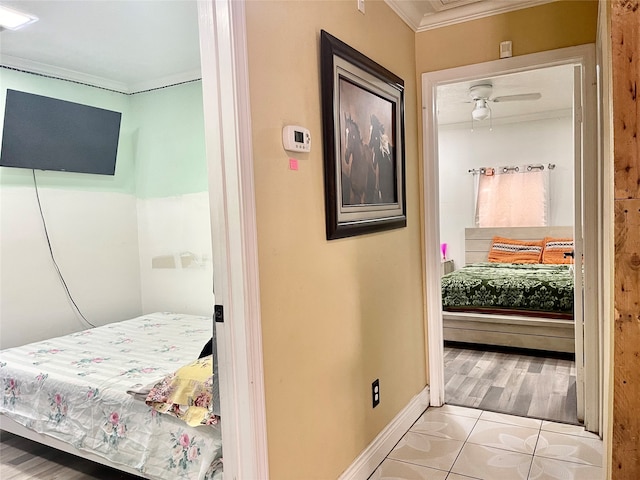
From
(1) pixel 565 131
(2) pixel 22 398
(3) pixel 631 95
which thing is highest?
(1) pixel 565 131

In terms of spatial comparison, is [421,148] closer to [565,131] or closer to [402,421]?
[402,421]

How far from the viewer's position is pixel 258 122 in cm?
156

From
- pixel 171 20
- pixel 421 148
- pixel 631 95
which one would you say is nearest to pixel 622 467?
pixel 631 95

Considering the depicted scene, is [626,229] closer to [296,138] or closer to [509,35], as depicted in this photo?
[296,138]

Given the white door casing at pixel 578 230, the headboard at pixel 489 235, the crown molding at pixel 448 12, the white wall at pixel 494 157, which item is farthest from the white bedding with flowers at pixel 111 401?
the white wall at pixel 494 157

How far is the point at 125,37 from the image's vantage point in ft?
10.0

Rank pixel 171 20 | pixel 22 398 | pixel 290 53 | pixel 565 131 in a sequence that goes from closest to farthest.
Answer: pixel 290 53, pixel 22 398, pixel 171 20, pixel 565 131

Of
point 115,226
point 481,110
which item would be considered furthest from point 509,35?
point 115,226

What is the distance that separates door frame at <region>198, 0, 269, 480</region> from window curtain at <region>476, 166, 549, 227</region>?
539 centimetres

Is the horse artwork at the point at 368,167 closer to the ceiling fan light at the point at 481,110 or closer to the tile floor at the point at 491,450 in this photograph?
the tile floor at the point at 491,450

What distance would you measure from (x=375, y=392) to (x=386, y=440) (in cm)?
31

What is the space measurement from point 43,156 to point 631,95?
12.0 feet

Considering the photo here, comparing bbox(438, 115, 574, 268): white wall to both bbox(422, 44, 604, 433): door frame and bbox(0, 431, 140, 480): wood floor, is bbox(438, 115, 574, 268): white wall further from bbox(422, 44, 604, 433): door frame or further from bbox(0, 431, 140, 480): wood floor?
bbox(0, 431, 140, 480): wood floor

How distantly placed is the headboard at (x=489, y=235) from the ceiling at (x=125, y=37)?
226cm
